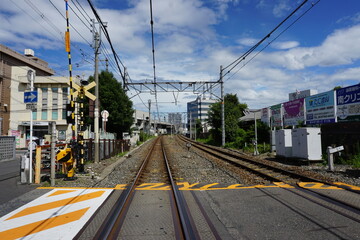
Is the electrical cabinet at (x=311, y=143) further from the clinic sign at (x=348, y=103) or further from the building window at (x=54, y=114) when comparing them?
the building window at (x=54, y=114)

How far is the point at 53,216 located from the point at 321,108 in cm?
1498

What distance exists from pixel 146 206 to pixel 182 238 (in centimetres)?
210

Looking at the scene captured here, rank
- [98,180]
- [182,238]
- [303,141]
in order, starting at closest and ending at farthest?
[182,238], [98,180], [303,141]

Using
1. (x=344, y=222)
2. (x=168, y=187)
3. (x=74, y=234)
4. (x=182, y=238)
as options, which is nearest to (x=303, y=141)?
(x=168, y=187)

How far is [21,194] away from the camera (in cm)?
756

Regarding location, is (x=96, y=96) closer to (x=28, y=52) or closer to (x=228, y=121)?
(x=228, y=121)

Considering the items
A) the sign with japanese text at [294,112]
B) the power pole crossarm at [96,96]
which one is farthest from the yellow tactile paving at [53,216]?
the sign with japanese text at [294,112]

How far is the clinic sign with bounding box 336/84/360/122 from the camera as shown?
13.1 m

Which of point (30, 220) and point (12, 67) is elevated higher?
point (12, 67)

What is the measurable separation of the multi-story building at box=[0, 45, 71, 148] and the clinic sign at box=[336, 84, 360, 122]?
2964 cm

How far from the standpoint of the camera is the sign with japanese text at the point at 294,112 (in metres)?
17.9

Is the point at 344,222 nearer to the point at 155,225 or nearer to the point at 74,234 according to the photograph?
the point at 155,225

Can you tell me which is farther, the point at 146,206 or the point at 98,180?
the point at 98,180

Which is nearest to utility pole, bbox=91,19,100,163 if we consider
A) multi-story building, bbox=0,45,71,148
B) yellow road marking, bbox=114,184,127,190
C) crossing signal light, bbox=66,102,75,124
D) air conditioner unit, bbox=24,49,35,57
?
crossing signal light, bbox=66,102,75,124
